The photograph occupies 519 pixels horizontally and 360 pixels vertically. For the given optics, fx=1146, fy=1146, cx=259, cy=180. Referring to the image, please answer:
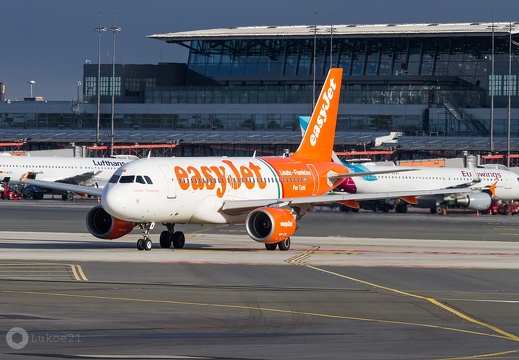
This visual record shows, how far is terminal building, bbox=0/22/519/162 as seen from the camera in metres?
152

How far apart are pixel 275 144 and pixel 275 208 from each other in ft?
338

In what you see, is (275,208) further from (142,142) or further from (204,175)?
(142,142)

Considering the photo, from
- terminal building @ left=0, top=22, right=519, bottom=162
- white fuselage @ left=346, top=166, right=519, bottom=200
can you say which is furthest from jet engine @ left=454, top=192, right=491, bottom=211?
terminal building @ left=0, top=22, right=519, bottom=162

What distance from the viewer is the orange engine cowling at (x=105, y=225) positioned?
49.3 metres

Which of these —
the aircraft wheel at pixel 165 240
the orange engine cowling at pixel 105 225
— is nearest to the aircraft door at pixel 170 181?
the orange engine cowling at pixel 105 225

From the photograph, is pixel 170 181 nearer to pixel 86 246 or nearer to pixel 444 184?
pixel 86 246

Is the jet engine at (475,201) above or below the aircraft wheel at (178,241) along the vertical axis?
above

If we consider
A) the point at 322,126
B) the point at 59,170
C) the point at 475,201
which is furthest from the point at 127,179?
the point at 59,170

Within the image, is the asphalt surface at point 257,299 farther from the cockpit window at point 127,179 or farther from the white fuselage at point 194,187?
the cockpit window at point 127,179

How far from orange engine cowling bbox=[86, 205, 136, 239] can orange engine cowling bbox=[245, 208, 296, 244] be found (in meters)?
5.18

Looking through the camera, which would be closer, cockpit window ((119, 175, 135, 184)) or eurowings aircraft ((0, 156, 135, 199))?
cockpit window ((119, 175, 135, 184))

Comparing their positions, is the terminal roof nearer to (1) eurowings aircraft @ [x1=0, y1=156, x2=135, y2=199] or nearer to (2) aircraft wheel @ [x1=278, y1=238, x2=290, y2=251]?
(1) eurowings aircraft @ [x1=0, y1=156, x2=135, y2=199]

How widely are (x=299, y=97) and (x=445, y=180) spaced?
5788 centimetres

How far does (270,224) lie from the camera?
48250 mm
